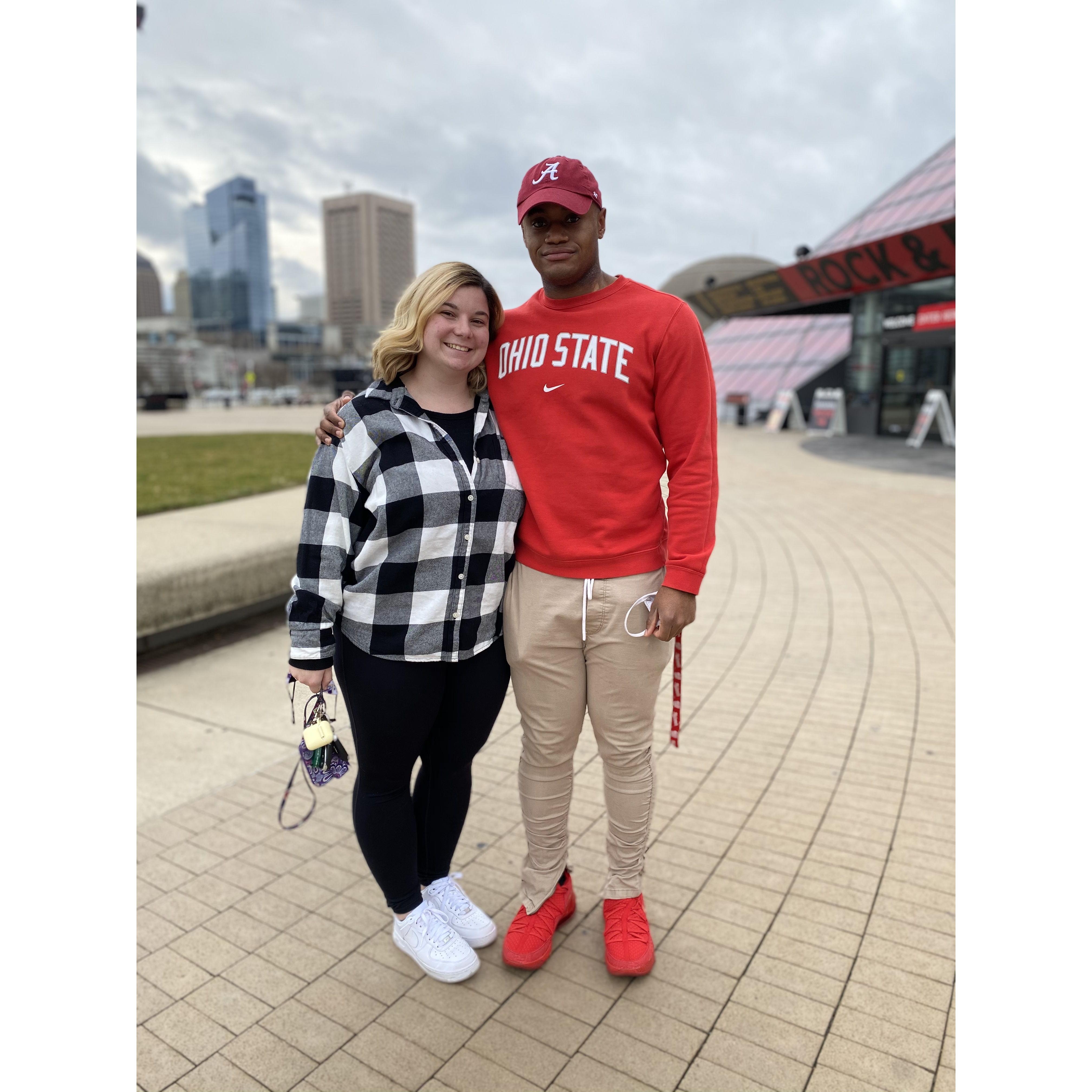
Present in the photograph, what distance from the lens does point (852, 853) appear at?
2.91 m

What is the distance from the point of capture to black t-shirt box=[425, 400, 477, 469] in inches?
84.9

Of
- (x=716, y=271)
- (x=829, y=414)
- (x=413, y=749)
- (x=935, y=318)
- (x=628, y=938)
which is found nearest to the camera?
(x=413, y=749)

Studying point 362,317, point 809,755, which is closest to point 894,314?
point 809,755

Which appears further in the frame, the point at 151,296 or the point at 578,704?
the point at 151,296

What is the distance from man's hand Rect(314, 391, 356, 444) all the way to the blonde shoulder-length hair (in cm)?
12

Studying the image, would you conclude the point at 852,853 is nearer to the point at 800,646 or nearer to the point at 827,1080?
the point at 827,1080

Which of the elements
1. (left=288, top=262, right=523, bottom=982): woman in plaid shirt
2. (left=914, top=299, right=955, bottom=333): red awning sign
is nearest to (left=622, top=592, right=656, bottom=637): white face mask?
(left=288, top=262, right=523, bottom=982): woman in plaid shirt

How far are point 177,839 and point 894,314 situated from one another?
799 inches

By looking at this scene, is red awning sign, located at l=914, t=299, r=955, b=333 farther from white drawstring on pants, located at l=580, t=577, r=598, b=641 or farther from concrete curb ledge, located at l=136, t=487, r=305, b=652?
white drawstring on pants, located at l=580, t=577, r=598, b=641

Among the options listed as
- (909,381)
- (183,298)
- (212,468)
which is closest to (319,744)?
(212,468)

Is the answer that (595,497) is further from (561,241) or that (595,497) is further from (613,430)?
(561,241)

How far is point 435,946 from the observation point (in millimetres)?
2295

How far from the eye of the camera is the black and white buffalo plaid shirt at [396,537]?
2.03 metres

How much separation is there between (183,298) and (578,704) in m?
174
